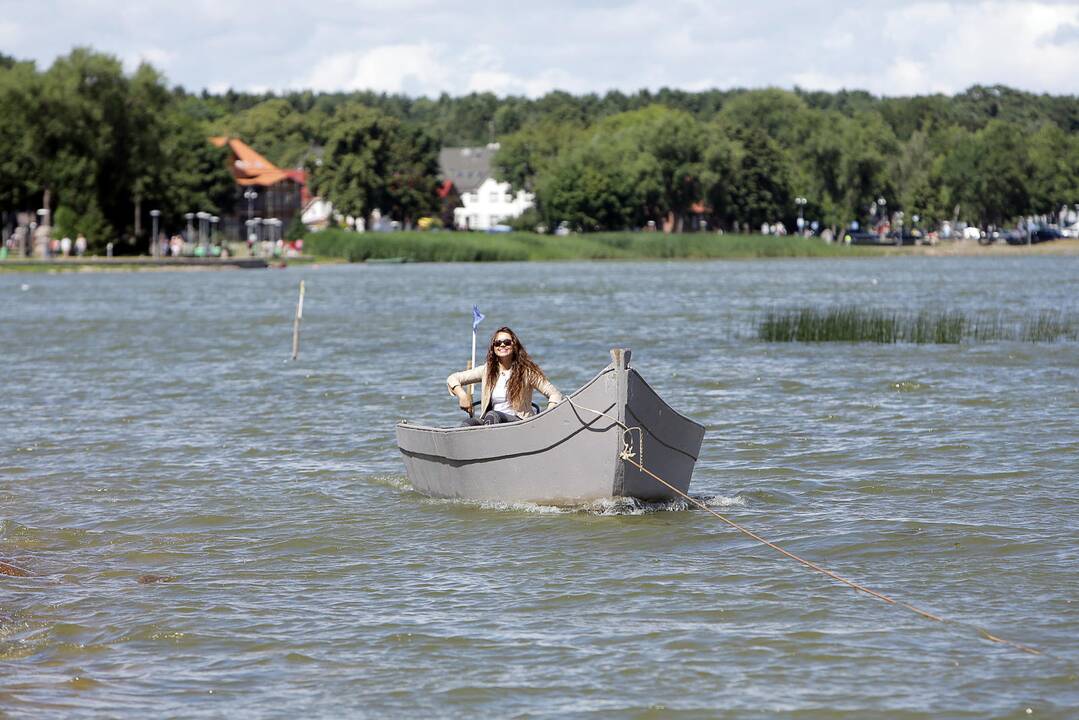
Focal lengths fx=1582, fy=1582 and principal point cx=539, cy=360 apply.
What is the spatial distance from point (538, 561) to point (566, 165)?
137 meters

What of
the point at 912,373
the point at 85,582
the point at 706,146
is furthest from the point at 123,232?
the point at 85,582

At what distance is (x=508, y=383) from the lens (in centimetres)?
1512

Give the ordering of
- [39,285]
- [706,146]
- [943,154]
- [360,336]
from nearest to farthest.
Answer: [360,336] → [39,285] → [706,146] → [943,154]

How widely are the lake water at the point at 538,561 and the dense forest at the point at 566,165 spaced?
3045 inches

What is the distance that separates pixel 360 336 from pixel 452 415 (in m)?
20.5

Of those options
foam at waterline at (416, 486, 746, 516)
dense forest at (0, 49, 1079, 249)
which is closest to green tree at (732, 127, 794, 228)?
dense forest at (0, 49, 1079, 249)

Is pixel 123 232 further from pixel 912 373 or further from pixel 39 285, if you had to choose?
pixel 912 373

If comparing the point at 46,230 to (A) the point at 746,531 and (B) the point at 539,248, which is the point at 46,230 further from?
(A) the point at 746,531

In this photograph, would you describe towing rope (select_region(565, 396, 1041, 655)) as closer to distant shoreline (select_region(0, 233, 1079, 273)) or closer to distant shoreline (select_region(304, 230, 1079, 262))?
distant shoreline (select_region(0, 233, 1079, 273))

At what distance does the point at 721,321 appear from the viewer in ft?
156

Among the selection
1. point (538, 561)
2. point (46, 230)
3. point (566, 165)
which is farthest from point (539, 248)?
point (538, 561)

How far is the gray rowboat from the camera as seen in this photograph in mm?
13898

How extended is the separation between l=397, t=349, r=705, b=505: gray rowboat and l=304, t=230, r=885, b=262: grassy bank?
10576 centimetres

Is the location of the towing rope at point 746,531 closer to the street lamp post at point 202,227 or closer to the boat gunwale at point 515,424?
the boat gunwale at point 515,424
